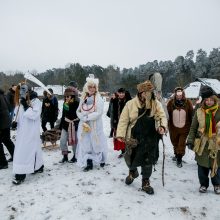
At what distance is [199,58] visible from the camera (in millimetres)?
69312

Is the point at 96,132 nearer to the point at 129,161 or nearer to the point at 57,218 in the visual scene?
the point at 129,161

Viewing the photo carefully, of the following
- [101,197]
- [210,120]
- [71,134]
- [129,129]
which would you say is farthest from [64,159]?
[210,120]

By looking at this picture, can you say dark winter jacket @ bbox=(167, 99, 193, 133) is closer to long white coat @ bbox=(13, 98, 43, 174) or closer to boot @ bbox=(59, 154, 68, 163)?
boot @ bbox=(59, 154, 68, 163)

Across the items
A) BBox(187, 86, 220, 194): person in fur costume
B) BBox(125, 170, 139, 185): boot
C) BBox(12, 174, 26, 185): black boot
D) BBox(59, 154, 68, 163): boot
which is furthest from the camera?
BBox(59, 154, 68, 163): boot

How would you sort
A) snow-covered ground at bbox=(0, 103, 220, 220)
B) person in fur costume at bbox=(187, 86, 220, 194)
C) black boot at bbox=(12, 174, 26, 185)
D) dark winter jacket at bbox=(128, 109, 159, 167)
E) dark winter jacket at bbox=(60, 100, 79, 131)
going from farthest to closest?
dark winter jacket at bbox=(60, 100, 79, 131), black boot at bbox=(12, 174, 26, 185), dark winter jacket at bbox=(128, 109, 159, 167), person in fur costume at bbox=(187, 86, 220, 194), snow-covered ground at bbox=(0, 103, 220, 220)

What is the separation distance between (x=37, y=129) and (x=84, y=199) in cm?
185

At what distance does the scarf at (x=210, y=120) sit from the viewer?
526cm

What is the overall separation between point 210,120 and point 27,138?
133 inches

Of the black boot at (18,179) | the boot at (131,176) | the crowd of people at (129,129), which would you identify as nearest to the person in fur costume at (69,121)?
the crowd of people at (129,129)

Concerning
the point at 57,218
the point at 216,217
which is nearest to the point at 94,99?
the point at 57,218

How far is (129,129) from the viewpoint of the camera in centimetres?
541

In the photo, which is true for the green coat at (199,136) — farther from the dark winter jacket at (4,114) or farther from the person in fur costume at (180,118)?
the dark winter jacket at (4,114)

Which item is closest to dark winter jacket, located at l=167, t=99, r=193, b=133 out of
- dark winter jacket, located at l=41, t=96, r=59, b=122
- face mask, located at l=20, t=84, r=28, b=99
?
face mask, located at l=20, t=84, r=28, b=99

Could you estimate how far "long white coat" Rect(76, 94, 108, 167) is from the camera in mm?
6679
